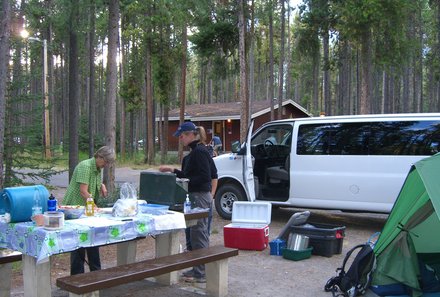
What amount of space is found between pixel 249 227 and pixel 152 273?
131 inches

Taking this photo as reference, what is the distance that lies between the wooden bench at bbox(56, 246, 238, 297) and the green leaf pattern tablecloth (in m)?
0.27

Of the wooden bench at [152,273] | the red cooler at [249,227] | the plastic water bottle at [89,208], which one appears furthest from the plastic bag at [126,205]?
the red cooler at [249,227]

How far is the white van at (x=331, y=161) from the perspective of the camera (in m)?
8.30

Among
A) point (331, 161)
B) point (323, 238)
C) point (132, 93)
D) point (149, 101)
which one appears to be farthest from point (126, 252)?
point (132, 93)

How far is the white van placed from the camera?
27.2ft

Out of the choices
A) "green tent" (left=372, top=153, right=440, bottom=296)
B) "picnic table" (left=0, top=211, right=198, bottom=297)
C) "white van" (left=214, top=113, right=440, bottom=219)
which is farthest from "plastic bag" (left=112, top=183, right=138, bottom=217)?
"white van" (left=214, top=113, right=440, bottom=219)

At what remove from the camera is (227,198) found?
9969 mm

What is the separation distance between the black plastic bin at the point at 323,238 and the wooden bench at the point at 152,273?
6.81 ft

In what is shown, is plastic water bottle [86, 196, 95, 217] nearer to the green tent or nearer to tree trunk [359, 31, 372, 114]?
the green tent

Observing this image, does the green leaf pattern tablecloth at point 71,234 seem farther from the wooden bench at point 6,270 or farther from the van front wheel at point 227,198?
the van front wheel at point 227,198

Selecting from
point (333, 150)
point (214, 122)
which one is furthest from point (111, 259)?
point (214, 122)

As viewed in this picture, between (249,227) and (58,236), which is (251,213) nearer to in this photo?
(249,227)

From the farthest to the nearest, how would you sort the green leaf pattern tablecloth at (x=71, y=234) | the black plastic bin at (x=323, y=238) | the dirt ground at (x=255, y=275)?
the black plastic bin at (x=323, y=238)
the dirt ground at (x=255, y=275)
the green leaf pattern tablecloth at (x=71, y=234)

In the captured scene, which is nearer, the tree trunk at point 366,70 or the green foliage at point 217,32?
the tree trunk at point 366,70
